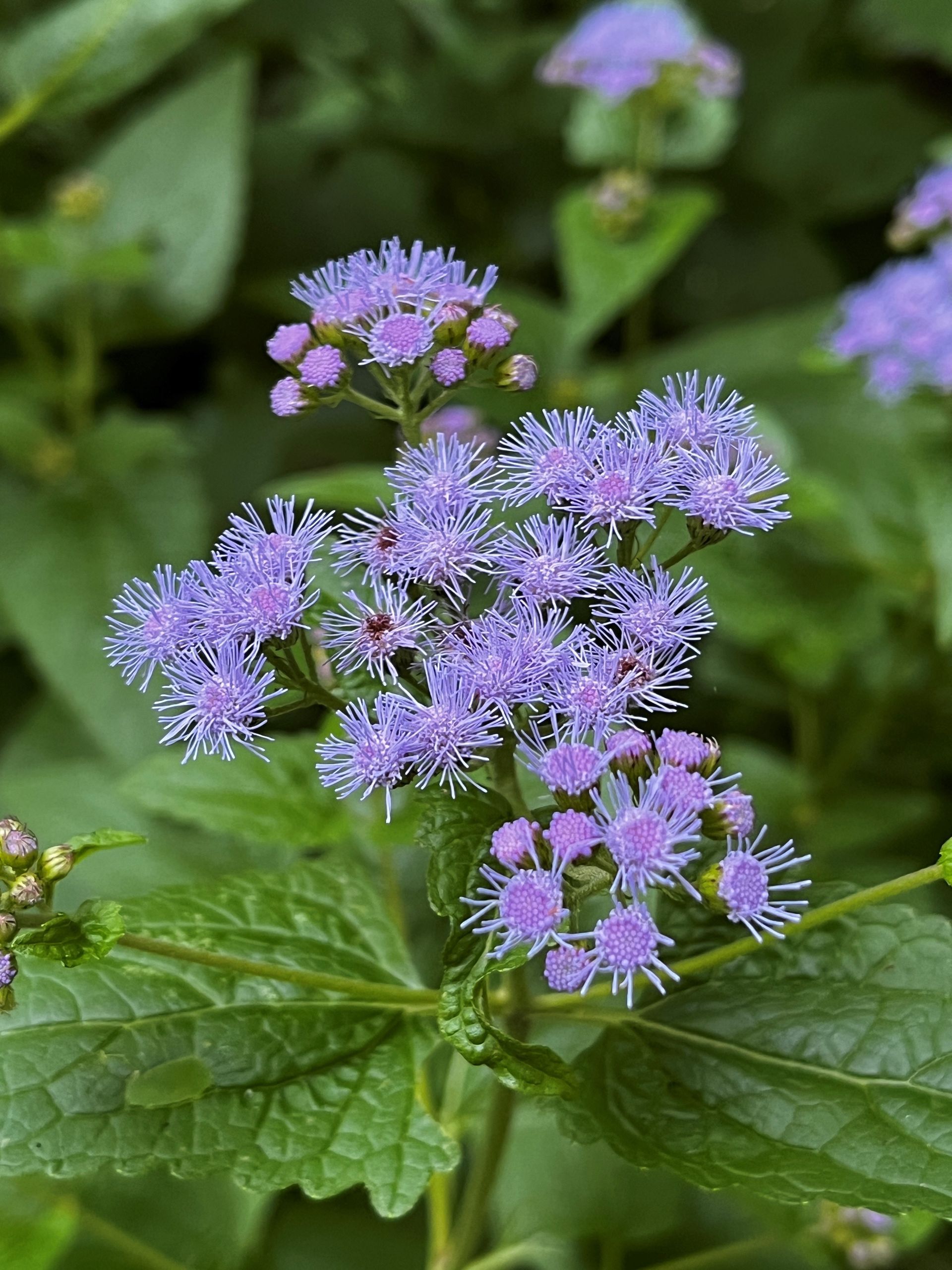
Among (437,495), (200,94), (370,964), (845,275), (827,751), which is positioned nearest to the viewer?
(437,495)

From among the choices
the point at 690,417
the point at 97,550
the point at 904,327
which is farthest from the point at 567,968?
the point at 97,550

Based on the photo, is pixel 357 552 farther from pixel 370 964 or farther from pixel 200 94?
pixel 200 94

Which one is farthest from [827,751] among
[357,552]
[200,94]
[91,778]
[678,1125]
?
[200,94]

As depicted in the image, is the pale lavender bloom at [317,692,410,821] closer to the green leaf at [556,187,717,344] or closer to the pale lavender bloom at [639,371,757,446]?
the pale lavender bloom at [639,371,757,446]

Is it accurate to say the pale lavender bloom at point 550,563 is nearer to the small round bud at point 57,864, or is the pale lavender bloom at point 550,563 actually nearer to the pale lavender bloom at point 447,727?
the pale lavender bloom at point 447,727

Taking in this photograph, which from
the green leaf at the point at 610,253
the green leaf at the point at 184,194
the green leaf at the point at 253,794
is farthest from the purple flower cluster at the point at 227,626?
the green leaf at the point at 184,194

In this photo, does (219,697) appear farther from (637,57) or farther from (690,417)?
(637,57)

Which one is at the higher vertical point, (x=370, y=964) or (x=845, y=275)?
(x=845, y=275)
